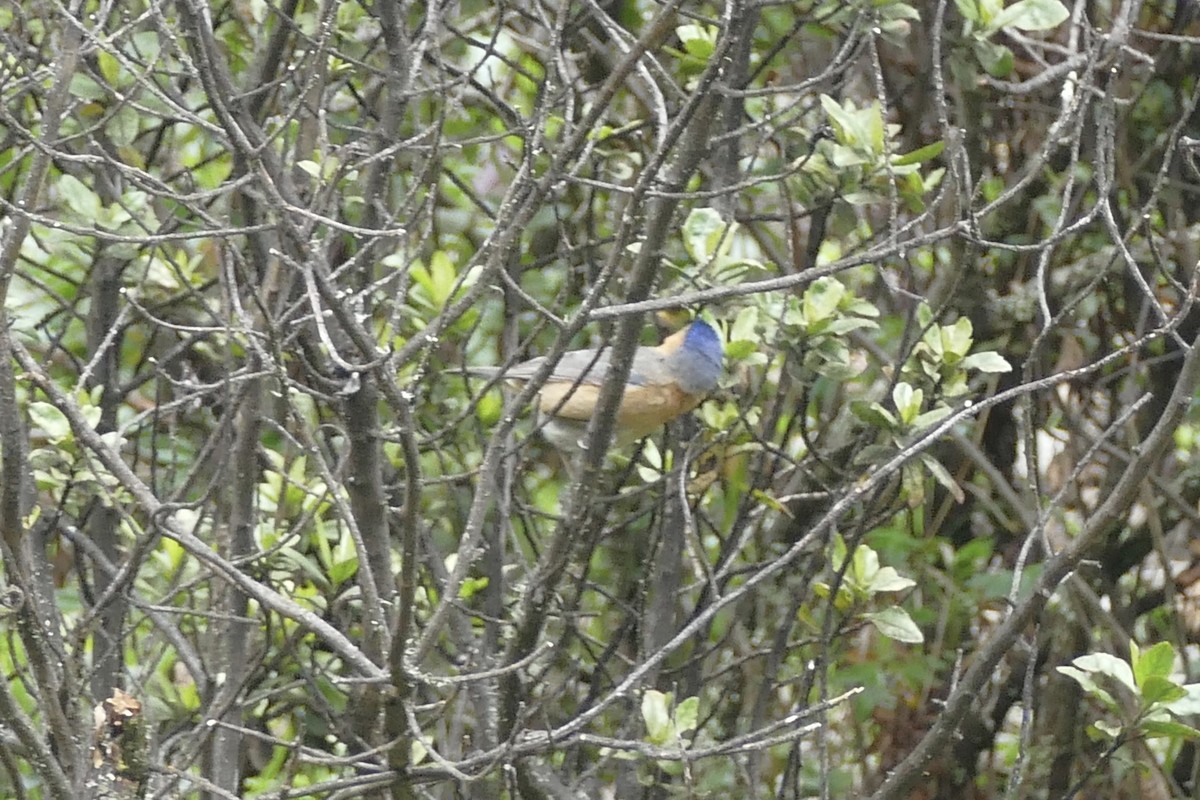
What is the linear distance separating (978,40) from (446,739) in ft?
5.82

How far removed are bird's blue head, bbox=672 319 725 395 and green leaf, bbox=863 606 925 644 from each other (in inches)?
22.7

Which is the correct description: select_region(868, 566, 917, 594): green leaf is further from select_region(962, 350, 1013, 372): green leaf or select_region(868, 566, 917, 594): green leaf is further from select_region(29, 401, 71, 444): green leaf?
select_region(29, 401, 71, 444): green leaf

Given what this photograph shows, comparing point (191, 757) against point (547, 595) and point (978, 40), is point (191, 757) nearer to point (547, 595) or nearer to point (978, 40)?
point (547, 595)

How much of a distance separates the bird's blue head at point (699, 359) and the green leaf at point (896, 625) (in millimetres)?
576

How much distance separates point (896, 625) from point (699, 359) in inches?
31.6

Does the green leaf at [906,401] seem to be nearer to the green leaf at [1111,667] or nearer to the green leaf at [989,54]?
the green leaf at [1111,667]

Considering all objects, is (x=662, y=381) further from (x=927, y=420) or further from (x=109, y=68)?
(x=109, y=68)

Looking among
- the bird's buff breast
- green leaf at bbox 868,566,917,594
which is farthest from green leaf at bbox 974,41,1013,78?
green leaf at bbox 868,566,917,594

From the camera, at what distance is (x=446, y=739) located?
3031 mm

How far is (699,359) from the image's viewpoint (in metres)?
3.44

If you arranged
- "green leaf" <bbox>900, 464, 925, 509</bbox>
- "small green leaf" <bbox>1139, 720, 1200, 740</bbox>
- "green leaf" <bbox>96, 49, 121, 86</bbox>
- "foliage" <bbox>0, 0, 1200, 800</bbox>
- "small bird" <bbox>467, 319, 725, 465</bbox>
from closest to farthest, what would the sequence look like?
"foliage" <bbox>0, 0, 1200, 800</bbox> < "small green leaf" <bbox>1139, 720, 1200, 740</bbox> < "green leaf" <bbox>900, 464, 925, 509</bbox> < "green leaf" <bbox>96, 49, 121, 86</bbox> < "small bird" <bbox>467, 319, 725, 465</bbox>

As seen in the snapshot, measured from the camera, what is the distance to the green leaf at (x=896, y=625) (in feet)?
9.47

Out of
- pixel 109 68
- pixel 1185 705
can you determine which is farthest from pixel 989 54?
pixel 109 68

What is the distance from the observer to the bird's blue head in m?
3.24
